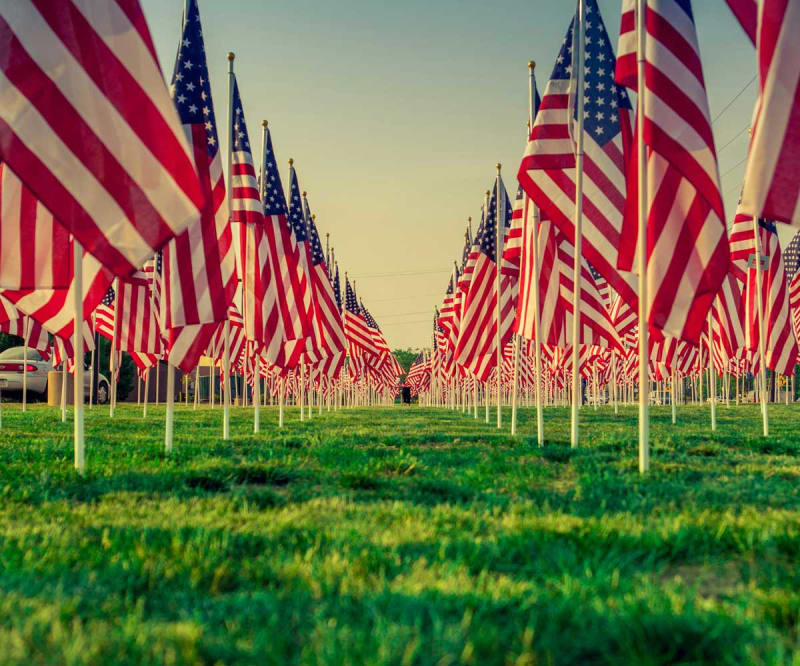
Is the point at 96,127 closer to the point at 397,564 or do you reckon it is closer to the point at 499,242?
the point at 397,564

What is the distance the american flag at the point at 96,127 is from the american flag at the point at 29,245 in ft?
6.03

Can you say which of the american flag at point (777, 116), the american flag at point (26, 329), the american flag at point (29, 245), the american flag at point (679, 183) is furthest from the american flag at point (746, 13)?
the american flag at point (26, 329)

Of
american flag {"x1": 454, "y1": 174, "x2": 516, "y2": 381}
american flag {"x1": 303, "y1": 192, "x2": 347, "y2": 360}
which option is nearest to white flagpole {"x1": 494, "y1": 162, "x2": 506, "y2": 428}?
american flag {"x1": 454, "y1": 174, "x2": 516, "y2": 381}

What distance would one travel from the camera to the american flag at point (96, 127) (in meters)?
6.55

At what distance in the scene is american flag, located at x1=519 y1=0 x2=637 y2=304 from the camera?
31.7 ft

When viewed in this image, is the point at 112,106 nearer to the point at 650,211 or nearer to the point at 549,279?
the point at 650,211

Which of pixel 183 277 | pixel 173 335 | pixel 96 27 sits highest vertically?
pixel 96 27

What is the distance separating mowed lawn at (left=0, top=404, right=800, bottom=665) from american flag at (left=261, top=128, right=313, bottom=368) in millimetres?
7183

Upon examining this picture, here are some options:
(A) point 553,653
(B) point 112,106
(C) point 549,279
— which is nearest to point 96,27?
(B) point 112,106

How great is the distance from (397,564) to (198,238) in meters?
6.48

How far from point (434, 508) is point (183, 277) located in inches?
203

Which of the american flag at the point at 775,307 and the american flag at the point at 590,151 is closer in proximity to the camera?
the american flag at the point at 590,151

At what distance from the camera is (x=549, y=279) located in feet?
43.7

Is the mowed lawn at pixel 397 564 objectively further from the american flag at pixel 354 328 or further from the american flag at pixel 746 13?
the american flag at pixel 354 328
